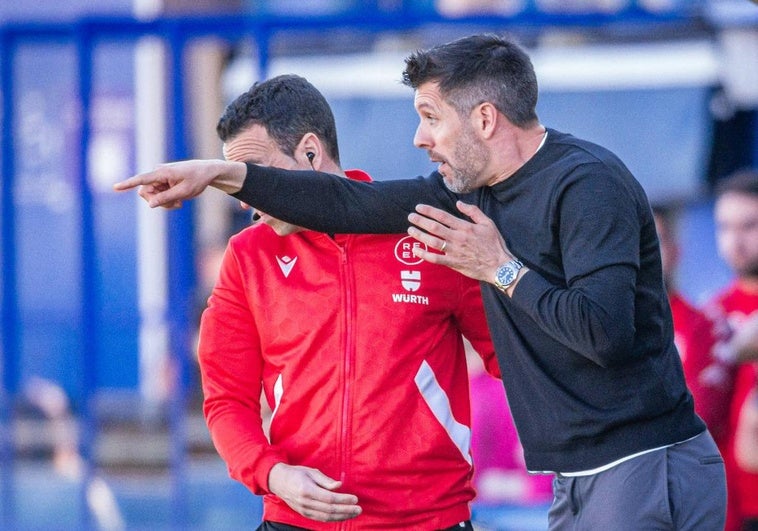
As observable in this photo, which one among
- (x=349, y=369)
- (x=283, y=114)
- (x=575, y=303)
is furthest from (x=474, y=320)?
(x=283, y=114)

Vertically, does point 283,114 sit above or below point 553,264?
above

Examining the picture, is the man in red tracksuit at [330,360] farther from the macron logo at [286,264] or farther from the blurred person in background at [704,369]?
the blurred person in background at [704,369]

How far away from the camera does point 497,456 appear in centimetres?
560

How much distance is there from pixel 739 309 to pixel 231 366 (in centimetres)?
240

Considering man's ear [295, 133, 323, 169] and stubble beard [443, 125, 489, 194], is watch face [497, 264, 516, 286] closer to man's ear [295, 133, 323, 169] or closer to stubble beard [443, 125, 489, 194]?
stubble beard [443, 125, 489, 194]

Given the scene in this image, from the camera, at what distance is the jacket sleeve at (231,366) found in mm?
3051

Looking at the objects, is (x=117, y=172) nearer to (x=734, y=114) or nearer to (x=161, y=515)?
(x=161, y=515)

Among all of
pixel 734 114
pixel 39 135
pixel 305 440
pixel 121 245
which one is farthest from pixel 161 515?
pixel 305 440

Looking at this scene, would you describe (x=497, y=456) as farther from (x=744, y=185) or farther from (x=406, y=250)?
(x=406, y=250)

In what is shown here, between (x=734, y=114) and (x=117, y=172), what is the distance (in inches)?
201

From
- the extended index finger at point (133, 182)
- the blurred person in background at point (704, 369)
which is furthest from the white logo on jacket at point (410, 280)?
the blurred person in background at point (704, 369)

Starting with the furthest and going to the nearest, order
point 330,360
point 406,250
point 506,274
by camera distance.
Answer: point 406,250 → point 330,360 → point 506,274

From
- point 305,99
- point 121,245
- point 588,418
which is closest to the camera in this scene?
point 588,418

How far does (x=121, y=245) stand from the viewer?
1059cm
